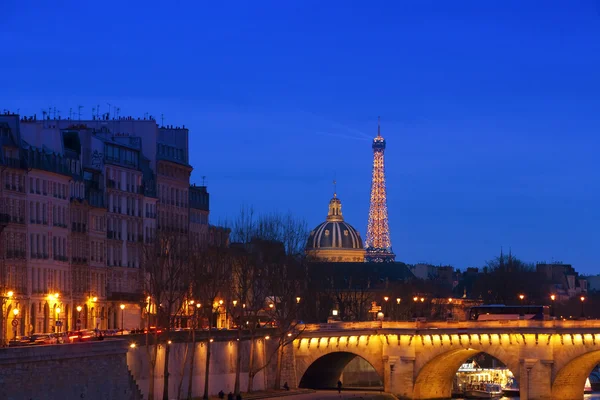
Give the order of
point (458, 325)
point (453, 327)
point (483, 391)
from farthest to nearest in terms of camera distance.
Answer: point (483, 391) → point (458, 325) → point (453, 327)

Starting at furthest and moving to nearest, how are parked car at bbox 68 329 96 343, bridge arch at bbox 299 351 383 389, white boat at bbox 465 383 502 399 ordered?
white boat at bbox 465 383 502 399 → bridge arch at bbox 299 351 383 389 → parked car at bbox 68 329 96 343

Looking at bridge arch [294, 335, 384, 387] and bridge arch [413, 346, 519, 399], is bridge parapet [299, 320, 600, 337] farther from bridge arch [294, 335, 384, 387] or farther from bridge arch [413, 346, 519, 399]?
bridge arch [413, 346, 519, 399]

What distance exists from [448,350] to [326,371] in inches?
458

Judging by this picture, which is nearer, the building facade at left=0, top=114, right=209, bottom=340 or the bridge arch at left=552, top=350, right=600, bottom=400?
the building facade at left=0, top=114, right=209, bottom=340

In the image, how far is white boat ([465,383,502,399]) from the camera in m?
129

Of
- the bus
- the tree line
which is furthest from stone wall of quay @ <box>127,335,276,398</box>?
the bus

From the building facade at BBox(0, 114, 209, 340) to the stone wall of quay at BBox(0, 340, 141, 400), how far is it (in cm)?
963

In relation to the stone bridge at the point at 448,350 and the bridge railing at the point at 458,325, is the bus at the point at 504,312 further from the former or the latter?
the bridge railing at the point at 458,325

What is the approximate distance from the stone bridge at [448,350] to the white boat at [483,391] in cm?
839

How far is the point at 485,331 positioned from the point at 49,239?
92.8ft

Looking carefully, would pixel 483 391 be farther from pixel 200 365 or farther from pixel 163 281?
pixel 200 365

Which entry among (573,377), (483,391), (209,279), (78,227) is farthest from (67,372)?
(483,391)

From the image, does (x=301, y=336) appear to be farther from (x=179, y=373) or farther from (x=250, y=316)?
(x=179, y=373)

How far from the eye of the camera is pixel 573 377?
114125 mm
